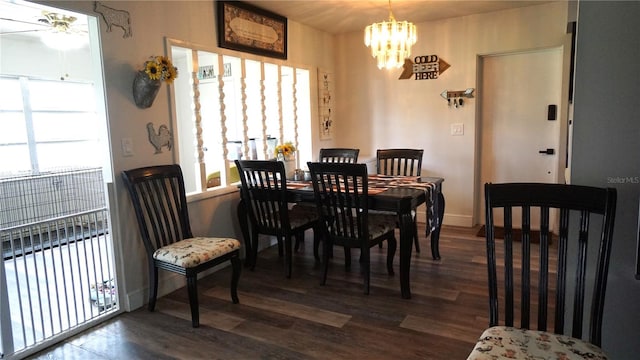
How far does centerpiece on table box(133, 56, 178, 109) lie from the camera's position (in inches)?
110

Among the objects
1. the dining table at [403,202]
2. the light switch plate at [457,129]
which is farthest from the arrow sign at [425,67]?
the dining table at [403,202]

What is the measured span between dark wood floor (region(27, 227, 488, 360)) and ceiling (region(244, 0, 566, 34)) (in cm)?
243

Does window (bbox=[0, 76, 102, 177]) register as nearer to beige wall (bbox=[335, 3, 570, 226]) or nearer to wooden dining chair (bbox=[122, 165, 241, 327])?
wooden dining chair (bbox=[122, 165, 241, 327])

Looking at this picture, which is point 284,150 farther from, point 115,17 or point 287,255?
point 115,17

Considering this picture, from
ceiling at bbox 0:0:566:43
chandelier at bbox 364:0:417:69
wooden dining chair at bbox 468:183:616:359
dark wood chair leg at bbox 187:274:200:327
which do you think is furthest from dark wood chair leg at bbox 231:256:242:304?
ceiling at bbox 0:0:566:43

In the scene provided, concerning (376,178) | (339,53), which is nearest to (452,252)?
(376,178)

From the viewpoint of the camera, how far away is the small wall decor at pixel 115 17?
268 centimetres

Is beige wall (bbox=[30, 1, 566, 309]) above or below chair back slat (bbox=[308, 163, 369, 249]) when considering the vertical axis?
above

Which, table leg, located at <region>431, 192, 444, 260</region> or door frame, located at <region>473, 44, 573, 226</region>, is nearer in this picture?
table leg, located at <region>431, 192, 444, 260</region>

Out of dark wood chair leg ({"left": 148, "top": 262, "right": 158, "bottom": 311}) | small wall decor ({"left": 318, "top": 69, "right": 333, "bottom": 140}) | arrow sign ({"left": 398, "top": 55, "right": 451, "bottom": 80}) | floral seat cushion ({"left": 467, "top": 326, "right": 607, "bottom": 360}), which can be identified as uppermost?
arrow sign ({"left": 398, "top": 55, "right": 451, "bottom": 80})

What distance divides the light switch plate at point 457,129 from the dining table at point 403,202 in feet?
4.58

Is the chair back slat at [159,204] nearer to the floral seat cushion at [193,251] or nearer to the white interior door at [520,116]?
the floral seat cushion at [193,251]

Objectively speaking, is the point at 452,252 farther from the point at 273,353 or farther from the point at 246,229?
the point at 273,353

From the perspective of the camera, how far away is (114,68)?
9.14 ft
